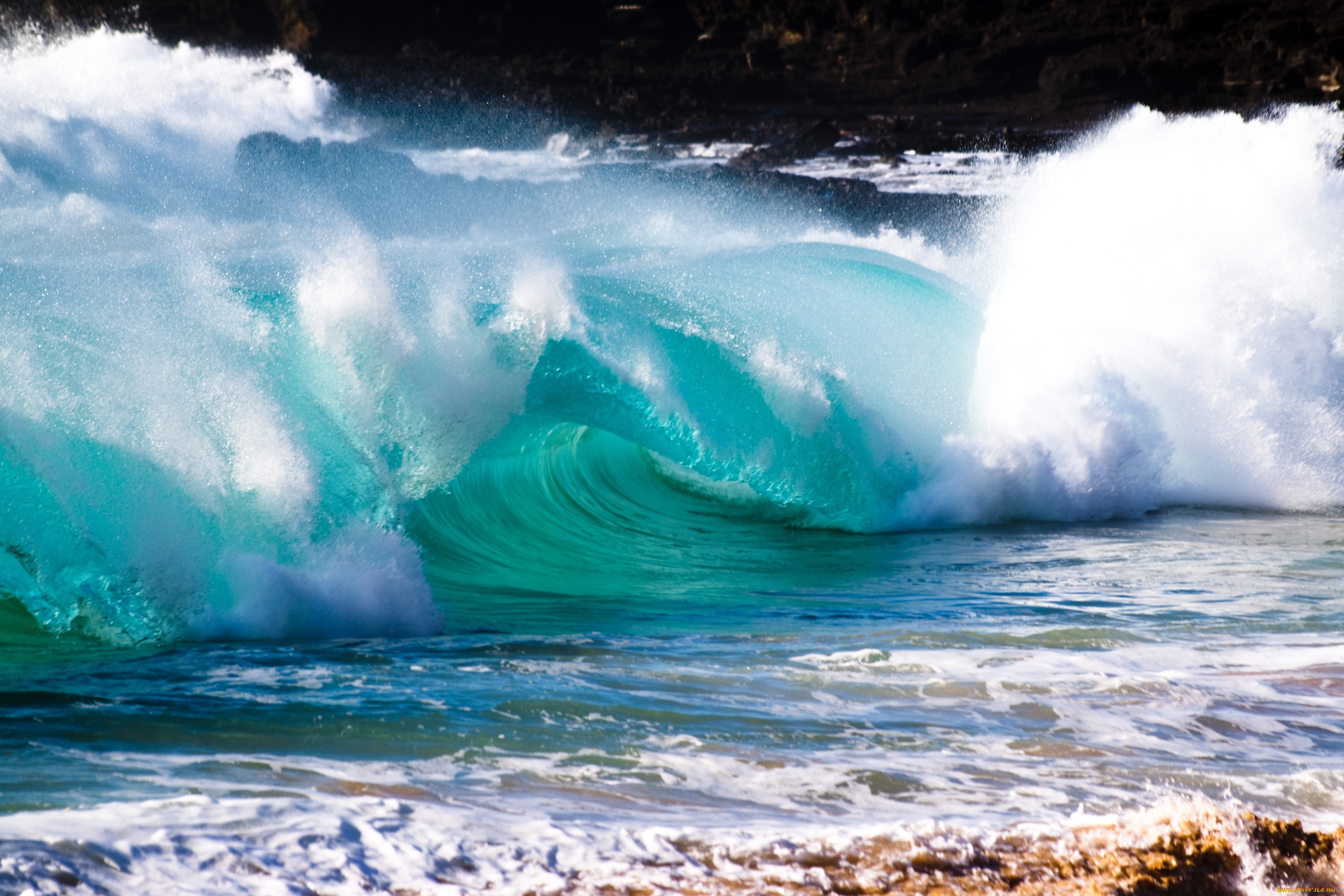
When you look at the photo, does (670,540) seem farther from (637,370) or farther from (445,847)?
(445,847)

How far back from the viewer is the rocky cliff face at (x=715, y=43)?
30234mm

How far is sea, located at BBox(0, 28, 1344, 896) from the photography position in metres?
1.95

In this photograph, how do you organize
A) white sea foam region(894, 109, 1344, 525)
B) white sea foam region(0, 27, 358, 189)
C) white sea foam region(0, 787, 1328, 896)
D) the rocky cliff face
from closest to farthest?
white sea foam region(0, 787, 1328, 896) → white sea foam region(894, 109, 1344, 525) → white sea foam region(0, 27, 358, 189) → the rocky cliff face

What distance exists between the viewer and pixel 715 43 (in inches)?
1265

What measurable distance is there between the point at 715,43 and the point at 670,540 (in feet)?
95.6

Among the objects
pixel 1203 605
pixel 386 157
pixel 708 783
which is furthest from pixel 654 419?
pixel 386 157

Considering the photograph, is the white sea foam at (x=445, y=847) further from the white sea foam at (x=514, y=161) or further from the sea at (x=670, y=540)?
the white sea foam at (x=514, y=161)

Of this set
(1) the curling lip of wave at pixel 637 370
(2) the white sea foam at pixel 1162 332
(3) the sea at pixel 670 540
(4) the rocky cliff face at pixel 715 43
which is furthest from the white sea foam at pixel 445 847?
(4) the rocky cliff face at pixel 715 43

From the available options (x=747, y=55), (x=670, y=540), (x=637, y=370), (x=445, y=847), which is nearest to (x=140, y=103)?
(x=747, y=55)

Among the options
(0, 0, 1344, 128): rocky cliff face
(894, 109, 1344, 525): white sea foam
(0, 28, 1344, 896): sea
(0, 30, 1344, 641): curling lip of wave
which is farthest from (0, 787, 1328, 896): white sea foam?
(0, 0, 1344, 128): rocky cliff face

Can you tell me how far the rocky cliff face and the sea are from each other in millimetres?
22160

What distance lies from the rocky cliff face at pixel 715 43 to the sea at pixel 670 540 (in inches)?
872

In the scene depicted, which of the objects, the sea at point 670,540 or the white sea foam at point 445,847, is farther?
the sea at point 670,540

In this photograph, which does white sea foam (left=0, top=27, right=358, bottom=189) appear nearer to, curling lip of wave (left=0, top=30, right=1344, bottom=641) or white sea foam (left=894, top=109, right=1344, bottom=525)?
curling lip of wave (left=0, top=30, right=1344, bottom=641)
